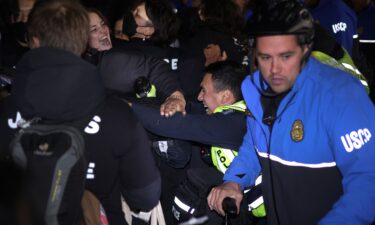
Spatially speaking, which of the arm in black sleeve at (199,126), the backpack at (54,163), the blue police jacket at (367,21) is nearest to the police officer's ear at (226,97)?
the arm in black sleeve at (199,126)

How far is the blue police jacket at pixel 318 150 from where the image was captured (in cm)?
237

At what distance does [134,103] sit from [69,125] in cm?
99

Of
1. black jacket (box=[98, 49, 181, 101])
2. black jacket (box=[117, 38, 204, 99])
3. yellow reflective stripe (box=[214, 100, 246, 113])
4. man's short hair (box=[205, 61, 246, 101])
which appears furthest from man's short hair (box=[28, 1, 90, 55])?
black jacket (box=[117, 38, 204, 99])

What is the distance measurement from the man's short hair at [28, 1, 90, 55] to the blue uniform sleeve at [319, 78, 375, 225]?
1145 millimetres

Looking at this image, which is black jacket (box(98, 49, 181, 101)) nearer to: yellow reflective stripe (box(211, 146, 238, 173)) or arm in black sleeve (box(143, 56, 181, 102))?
arm in black sleeve (box(143, 56, 181, 102))

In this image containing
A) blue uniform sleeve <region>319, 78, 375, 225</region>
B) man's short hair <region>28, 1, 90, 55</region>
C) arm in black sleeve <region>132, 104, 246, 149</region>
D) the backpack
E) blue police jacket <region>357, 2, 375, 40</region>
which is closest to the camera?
the backpack

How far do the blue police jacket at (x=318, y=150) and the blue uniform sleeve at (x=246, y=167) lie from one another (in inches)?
5.3

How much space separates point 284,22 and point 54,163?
123 cm

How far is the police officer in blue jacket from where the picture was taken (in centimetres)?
238

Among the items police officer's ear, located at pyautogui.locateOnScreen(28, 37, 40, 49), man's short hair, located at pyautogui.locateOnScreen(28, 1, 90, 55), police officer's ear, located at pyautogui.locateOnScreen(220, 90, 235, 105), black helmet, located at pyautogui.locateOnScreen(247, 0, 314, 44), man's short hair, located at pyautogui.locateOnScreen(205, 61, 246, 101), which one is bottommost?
police officer's ear, located at pyautogui.locateOnScreen(220, 90, 235, 105)

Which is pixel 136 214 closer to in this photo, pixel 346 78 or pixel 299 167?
pixel 299 167

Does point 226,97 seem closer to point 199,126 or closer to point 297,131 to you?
point 199,126

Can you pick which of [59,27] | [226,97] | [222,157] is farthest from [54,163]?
[226,97]

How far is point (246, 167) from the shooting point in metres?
3.01
